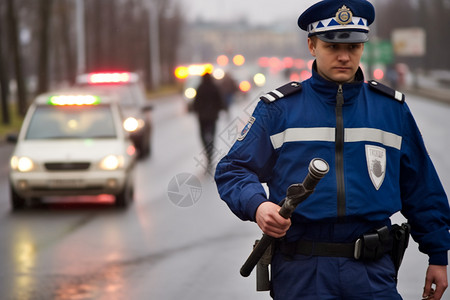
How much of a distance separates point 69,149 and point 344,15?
939 cm

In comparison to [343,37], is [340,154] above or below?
below

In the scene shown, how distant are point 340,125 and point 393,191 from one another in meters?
0.32

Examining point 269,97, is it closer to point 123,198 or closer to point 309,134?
point 309,134

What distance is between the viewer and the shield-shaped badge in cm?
359

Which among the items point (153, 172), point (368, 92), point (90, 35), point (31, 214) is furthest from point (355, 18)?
point (90, 35)

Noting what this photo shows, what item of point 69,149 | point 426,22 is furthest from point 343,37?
point 426,22

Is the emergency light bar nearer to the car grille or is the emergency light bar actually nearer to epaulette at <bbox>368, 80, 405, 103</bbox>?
the car grille

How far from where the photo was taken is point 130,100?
1998 cm

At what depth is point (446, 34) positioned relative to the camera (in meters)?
94.6

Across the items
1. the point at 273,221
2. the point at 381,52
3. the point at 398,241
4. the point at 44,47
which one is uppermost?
the point at 273,221

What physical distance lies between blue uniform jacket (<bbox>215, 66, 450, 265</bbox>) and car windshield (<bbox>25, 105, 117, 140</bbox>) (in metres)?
9.78

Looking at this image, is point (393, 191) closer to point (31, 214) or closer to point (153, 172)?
point (31, 214)

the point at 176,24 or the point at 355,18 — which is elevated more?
the point at 355,18

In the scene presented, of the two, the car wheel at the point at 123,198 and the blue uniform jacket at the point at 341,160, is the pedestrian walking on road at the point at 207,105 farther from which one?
the blue uniform jacket at the point at 341,160
